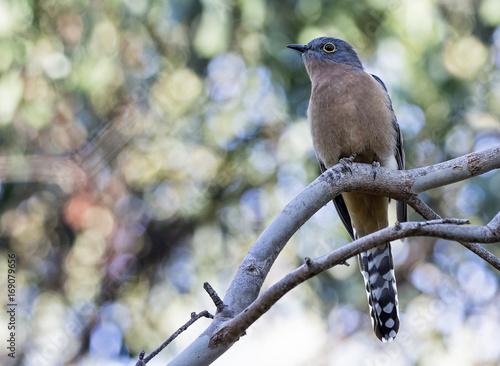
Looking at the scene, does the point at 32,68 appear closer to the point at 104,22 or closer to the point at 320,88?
the point at 104,22

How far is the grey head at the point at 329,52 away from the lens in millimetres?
5367

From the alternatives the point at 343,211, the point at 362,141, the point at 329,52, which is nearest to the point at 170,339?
the point at 362,141

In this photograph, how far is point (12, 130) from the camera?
6.92m

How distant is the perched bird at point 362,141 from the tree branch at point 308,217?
1226 mm

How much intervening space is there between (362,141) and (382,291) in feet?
4.38

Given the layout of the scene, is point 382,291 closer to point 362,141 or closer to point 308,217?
point 362,141

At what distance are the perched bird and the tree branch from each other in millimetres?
1226

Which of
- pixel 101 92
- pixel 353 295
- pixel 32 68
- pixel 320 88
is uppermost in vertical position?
pixel 32 68

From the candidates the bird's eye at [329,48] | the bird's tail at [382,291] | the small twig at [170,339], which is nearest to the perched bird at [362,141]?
the bird's tail at [382,291]

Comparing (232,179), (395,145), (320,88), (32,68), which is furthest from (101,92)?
(395,145)

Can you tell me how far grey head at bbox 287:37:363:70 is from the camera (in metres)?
5.37

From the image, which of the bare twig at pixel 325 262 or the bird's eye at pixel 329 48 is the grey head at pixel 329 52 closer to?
the bird's eye at pixel 329 48

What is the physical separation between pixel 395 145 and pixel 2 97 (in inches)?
178

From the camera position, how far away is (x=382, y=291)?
4.91 metres
